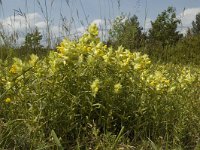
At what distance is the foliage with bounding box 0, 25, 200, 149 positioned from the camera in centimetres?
221

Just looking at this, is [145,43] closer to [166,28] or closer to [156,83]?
[156,83]

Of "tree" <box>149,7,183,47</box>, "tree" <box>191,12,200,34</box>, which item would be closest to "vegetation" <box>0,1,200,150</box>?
"tree" <box>191,12,200,34</box>

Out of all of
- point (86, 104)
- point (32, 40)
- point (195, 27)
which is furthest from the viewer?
point (195, 27)

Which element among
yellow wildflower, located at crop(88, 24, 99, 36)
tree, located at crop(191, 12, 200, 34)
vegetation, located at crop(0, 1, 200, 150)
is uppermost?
tree, located at crop(191, 12, 200, 34)

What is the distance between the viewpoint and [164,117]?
259 centimetres

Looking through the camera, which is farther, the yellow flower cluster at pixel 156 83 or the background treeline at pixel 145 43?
the background treeline at pixel 145 43

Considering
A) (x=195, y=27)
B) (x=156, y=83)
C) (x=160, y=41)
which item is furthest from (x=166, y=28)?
(x=156, y=83)

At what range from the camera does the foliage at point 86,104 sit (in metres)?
2.21

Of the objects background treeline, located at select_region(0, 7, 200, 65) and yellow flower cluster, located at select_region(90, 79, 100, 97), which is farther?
background treeline, located at select_region(0, 7, 200, 65)

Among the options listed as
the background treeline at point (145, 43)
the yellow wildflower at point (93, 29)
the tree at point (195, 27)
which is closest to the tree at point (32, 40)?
the background treeline at point (145, 43)

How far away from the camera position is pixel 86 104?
2.37 m

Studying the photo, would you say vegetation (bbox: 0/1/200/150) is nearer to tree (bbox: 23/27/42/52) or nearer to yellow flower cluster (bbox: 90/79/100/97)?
A: yellow flower cluster (bbox: 90/79/100/97)

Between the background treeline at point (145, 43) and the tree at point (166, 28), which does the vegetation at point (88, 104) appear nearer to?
the background treeline at point (145, 43)

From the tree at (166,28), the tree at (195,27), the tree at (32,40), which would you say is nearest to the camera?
the tree at (32,40)
